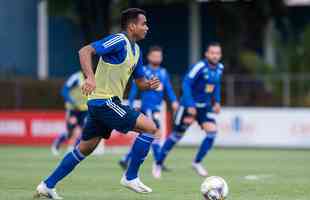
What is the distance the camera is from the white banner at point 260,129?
2567 centimetres

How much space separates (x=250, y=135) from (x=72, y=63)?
1608cm

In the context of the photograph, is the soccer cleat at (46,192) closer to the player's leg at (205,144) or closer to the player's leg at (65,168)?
the player's leg at (65,168)

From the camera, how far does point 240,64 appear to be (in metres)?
35.0

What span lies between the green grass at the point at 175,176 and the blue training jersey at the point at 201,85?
47.2 inches

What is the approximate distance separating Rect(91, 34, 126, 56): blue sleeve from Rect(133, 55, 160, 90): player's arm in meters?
0.53

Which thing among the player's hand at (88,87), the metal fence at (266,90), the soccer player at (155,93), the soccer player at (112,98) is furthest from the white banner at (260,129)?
the player's hand at (88,87)

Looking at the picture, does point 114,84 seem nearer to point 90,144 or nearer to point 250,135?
point 90,144

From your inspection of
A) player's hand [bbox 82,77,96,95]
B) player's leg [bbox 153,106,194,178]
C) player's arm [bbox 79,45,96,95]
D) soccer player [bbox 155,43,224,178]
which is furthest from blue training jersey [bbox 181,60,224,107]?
player's hand [bbox 82,77,96,95]

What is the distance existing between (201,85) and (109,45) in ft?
19.2

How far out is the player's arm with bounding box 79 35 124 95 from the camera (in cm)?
1071

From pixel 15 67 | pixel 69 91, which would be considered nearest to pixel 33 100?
pixel 15 67

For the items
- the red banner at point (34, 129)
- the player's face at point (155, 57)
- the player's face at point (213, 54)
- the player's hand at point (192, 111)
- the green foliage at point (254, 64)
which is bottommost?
the red banner at point (34, 129)

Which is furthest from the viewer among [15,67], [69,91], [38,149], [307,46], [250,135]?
[15,67]

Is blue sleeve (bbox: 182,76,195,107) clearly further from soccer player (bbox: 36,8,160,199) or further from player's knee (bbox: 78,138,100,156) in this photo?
player's knee (bbox: 78,138,100,156)
